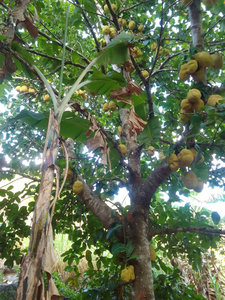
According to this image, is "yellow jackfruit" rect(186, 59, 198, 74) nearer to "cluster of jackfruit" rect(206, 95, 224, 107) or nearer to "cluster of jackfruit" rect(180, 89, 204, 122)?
"cluster of jackfruit" rect(180, 89, 204, 122)

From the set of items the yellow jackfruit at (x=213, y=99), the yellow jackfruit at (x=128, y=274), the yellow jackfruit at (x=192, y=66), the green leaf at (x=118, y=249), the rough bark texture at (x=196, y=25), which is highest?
the rough bark texture at (x=196, y=25)

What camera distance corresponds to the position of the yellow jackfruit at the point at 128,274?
1.75 metres

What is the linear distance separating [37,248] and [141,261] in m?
1.27

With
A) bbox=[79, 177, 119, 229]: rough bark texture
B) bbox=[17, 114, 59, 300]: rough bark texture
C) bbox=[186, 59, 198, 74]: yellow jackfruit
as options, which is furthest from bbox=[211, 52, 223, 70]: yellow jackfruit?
bbox=[17, 114, 59, 300]: rough bark texture

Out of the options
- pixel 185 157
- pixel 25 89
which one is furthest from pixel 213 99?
pixel 25 89

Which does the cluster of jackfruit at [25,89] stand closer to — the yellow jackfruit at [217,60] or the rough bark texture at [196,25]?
the rough bark texture at [196,25]

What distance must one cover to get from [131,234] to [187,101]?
1.23 metres

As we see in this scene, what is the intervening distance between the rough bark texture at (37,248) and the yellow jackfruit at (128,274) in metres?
1.10

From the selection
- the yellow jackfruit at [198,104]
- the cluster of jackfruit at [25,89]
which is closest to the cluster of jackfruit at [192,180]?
the yellow jackfruit at [198,104]

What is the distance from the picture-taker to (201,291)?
4.20 metres

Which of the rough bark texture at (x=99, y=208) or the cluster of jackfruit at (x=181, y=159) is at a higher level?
the cluster of jackfruit at (x=181, y=159)

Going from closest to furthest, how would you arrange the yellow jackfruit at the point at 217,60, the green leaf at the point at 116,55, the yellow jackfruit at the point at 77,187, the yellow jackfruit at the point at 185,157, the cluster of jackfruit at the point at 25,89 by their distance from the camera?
the yellow jackfruit at the point at 185,157 < the green leaf at the point at 116,55 < the yellow jackfruit at the point at 217,60 < the yellow jackfruit at the point at 77,187 < the cluster of jackfruit at the point at 25,89

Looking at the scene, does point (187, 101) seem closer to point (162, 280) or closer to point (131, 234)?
point (131, 234)

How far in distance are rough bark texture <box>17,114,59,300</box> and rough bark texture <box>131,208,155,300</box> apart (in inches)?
47.2
